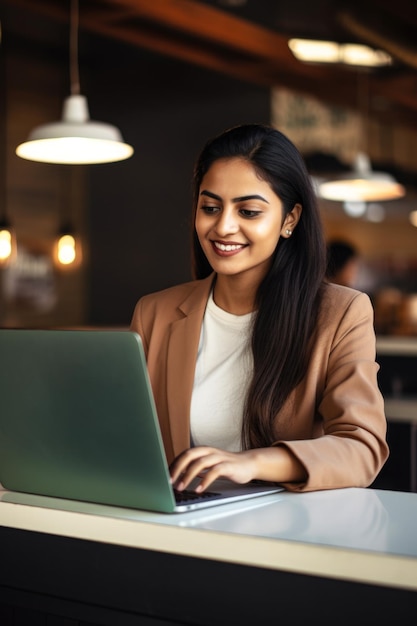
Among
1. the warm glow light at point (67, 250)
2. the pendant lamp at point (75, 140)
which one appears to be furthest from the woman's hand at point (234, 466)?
the warm glow light at point (67, 250)

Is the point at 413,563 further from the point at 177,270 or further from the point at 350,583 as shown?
the point at 177,270

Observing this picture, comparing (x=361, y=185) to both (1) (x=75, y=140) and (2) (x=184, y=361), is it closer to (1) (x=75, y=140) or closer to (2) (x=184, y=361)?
(1) (x=75, y=140)

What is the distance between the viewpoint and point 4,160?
8172 mm

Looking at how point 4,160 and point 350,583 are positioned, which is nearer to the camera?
point 350,583

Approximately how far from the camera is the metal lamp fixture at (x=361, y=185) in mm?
6352

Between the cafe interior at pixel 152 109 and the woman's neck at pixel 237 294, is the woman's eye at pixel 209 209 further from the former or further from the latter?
the cafe interior at pixel 152 109

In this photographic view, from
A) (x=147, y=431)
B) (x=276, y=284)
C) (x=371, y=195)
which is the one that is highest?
(x=371, y=195)

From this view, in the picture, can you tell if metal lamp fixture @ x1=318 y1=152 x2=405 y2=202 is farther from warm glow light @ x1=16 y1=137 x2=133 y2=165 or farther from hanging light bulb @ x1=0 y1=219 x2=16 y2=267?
warm glow light @ x1=16 y1=137 x2=133 y2=165

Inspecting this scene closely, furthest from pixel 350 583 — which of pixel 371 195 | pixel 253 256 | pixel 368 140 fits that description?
pixel 368 140

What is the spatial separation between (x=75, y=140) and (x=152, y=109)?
3896mm

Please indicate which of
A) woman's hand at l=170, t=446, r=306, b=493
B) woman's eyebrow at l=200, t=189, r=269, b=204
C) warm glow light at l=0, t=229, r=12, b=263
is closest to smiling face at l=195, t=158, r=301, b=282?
woman's eyebrow at l=200, t=189, r=269, b=204

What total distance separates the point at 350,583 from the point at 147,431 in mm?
355

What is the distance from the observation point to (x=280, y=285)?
6.98 ft

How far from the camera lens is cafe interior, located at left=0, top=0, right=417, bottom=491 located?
6.08m
